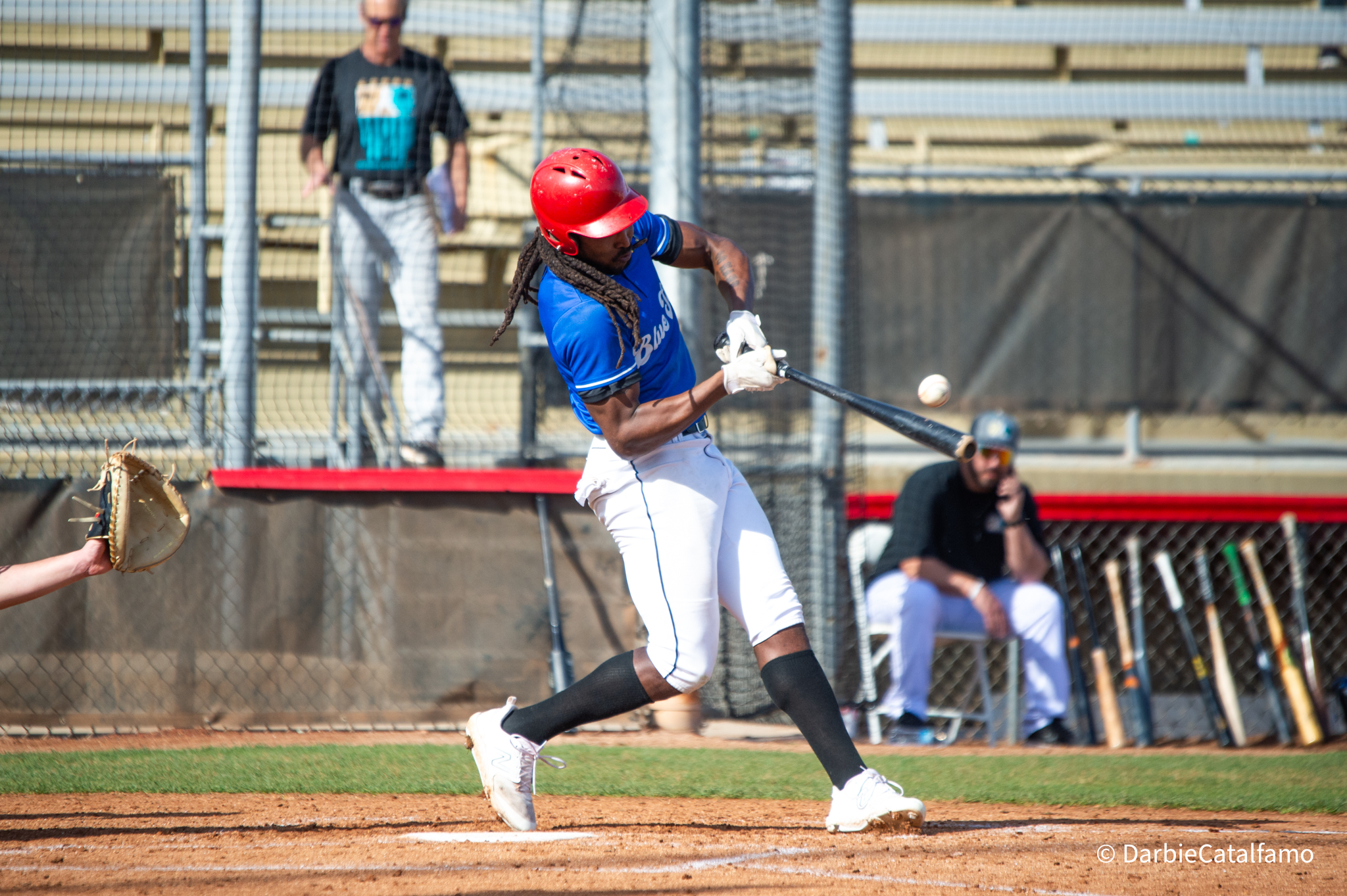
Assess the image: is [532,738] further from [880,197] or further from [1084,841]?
[880,197]

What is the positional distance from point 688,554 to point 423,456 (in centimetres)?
292

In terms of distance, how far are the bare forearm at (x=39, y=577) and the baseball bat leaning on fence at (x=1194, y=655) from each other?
5079mm

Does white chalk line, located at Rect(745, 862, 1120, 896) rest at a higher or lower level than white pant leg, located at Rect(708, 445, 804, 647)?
lower

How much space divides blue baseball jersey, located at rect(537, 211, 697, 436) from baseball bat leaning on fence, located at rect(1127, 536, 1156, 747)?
367cm

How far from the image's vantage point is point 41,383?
17.8ft

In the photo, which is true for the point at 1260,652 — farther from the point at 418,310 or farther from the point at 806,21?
the point at 418,310

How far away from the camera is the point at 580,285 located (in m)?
3.02

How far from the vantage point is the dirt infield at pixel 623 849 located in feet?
8.59

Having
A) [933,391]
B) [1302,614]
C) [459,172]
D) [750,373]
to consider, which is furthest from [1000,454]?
[750,373]

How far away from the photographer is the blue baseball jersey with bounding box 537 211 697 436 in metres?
2.94

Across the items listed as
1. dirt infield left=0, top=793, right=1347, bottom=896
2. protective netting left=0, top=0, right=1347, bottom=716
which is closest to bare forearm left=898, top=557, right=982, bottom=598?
protective netting left=0, top=0, right=1347, bottom=716

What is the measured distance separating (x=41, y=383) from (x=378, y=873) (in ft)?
12.2

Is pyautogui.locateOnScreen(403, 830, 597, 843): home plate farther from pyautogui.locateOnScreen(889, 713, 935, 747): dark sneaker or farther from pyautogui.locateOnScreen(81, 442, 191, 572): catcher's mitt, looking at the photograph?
pyautogui.locateOnScreen(889, 713, 935, 747): dark sneaker

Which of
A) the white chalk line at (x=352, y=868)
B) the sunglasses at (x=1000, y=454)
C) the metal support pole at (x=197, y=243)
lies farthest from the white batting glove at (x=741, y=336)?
the metal support pole at (x=197, y=243)
